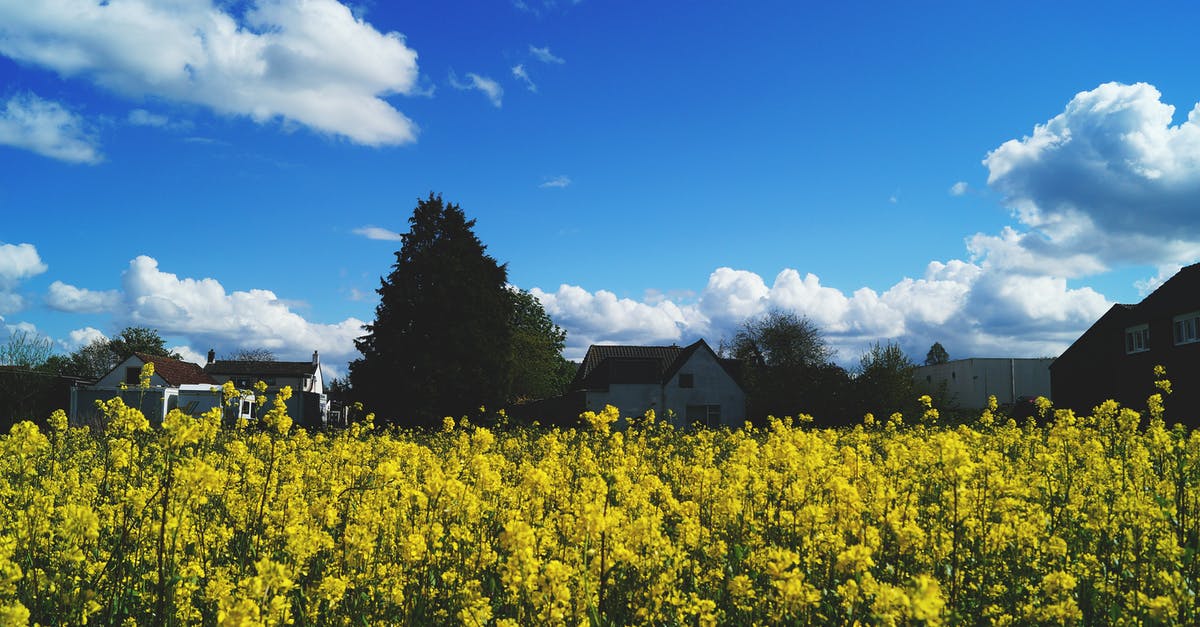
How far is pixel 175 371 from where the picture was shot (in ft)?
191

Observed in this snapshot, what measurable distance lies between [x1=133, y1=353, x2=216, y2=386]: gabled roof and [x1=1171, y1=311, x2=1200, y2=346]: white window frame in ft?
192

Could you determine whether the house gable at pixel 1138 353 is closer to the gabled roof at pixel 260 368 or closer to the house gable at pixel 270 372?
the house gable at pixel 270 372

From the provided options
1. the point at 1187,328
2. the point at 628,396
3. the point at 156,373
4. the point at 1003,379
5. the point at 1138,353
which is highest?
the point at 1187,328

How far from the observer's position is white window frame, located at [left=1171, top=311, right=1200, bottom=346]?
35.2 metres

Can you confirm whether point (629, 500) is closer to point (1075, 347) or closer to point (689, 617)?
point (689, 617)

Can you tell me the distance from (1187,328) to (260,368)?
249ft

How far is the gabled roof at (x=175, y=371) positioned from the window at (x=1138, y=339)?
190 ft

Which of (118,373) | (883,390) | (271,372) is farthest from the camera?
(271,372)

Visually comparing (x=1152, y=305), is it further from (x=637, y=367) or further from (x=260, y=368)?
(x=260, y=368)

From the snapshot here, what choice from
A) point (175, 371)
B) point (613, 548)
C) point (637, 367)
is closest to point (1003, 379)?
point (637, 367)

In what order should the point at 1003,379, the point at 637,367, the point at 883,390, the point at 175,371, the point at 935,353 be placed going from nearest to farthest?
the point at 883,390, the point at 637,367, the point at 175,371, the point at 1003,379, the point at 935,353

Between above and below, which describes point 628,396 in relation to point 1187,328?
below

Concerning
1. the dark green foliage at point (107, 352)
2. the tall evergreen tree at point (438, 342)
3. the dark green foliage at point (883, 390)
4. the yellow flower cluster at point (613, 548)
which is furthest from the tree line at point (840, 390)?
the dark green foliage at point (107, 352)

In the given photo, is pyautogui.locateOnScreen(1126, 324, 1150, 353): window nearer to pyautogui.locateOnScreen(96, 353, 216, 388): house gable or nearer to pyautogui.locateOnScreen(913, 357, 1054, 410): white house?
pyautogui.locateOnScreen(913, 357, 1054, 410): white house
